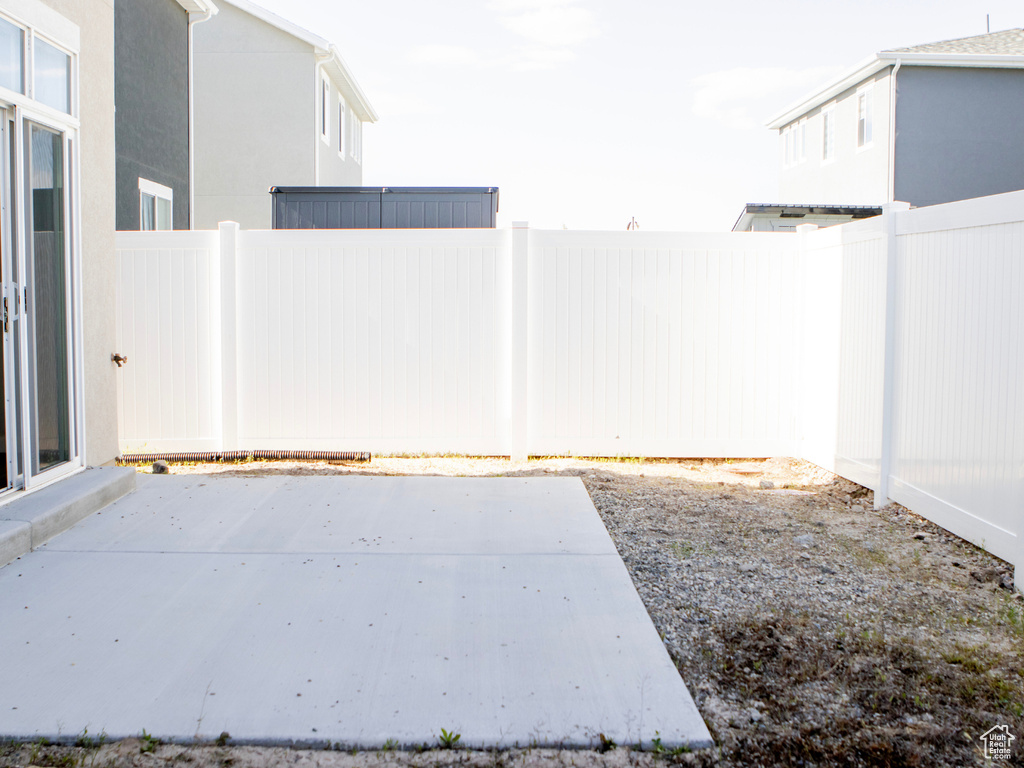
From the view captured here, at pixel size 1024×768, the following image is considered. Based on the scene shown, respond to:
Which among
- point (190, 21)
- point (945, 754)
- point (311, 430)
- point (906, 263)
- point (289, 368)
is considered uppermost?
point (190, 21)

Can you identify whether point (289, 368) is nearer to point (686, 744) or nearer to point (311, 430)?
point (311, 430)

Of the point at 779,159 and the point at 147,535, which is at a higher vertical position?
the point at 779,159

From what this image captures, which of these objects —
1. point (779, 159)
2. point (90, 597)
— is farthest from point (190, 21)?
point (779, 159)

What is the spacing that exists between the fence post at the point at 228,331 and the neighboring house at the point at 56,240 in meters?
1.31

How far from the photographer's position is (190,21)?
12344 millimetres

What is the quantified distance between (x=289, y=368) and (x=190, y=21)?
8.14 metres

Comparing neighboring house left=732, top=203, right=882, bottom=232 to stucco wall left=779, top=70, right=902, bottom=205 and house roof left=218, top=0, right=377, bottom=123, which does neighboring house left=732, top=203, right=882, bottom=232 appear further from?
Result: house roof left=218, top=0, right=377, bottom=123

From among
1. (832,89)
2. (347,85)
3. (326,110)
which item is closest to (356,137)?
(347,85)

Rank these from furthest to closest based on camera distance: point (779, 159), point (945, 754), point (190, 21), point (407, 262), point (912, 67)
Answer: point (779, 159) → point (912, 67) → point (190, 21) → point (407, 262) → point (945, 754)

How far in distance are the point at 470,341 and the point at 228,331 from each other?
201 cm

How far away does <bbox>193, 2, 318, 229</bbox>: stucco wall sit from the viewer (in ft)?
49.4

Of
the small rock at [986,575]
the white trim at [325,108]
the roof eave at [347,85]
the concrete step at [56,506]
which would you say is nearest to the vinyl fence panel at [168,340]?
the concrete step at [56,506]

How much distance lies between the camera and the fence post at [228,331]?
6.84 meters

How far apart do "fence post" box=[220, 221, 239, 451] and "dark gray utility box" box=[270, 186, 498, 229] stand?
1851 mm
